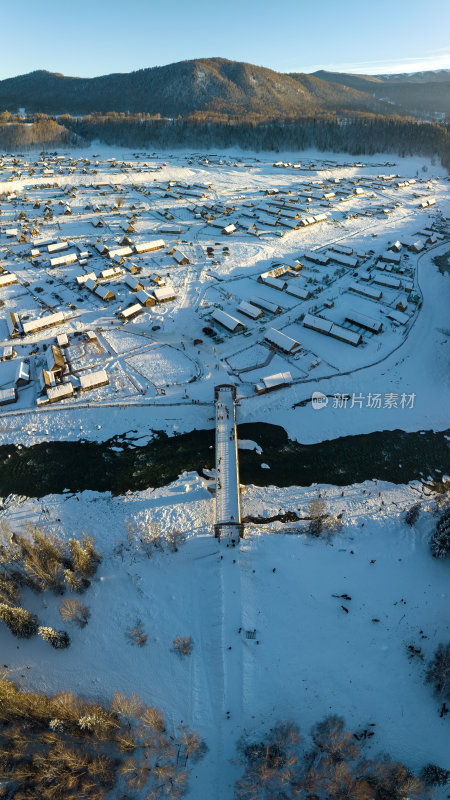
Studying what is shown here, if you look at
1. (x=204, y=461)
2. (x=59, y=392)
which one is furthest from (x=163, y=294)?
(x=204, y=461)

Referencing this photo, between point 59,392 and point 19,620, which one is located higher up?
point 59,392

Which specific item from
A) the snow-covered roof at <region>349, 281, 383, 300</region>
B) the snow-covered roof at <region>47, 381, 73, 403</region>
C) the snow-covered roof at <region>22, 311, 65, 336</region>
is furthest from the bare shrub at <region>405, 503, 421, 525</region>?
the snow-covered roof at <region>22, 311, 65, 336</region>

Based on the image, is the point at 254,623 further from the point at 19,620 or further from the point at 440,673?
the point at 19,620

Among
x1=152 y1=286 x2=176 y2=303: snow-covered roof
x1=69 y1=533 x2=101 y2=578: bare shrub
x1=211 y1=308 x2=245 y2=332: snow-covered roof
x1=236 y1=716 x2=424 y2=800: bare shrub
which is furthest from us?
x1=152 y1=286 x2=176 y2=303: snow-covered roof

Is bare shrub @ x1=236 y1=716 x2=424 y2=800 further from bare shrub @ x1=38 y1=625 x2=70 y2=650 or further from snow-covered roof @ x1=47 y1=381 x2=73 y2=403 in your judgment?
snow-covered roof @ x1=47 y1=381 x2=73 y2=403

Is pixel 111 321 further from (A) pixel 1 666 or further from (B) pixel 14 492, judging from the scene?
(A) pixel 1 666

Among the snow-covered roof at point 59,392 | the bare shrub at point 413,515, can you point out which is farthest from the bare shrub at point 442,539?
the snow-covered roof at point 59,392
